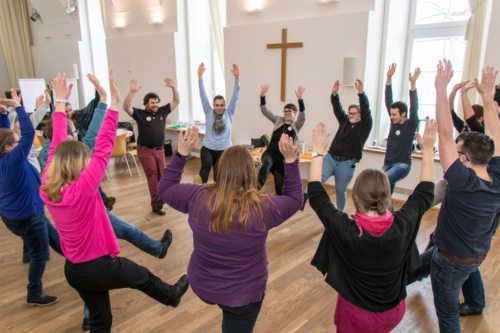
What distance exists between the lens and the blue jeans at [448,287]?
6.77 feet

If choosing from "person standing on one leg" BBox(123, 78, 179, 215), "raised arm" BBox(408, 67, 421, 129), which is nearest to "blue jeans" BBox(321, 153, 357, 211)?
"raised arm" BBox(408, 67, 421, 129)

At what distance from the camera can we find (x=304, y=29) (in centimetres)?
573

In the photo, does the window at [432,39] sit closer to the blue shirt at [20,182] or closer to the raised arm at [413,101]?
the raised arm at [413,101]

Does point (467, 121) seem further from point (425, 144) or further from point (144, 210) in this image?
point (144, 210)

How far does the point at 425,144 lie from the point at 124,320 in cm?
233

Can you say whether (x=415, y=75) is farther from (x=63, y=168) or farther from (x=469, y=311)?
(x=63, y=168)

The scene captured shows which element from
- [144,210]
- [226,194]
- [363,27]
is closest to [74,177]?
[226,194]

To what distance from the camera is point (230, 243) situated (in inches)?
60.5

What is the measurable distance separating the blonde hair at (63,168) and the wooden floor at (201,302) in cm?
127

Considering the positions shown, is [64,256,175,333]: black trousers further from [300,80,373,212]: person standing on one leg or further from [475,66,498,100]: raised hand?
[300,80,373,212]: person standing on one leg

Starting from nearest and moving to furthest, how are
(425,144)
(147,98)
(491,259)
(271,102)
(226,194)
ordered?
(226,194), (425,144), (491,259), (147,98), (271,102)

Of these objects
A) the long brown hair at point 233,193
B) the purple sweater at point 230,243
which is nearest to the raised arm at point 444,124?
the purple sweater at point 230,243

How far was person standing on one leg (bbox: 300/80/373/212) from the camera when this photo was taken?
13.6 feet

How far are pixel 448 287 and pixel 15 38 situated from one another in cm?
1232
